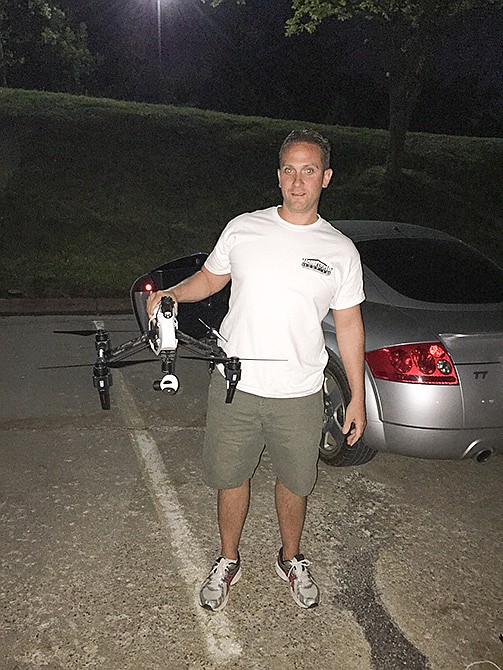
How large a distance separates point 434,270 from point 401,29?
10.8 m

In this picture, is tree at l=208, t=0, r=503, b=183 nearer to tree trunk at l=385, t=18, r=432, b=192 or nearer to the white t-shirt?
tree trunk at l=385, t=18, r=432, b=192

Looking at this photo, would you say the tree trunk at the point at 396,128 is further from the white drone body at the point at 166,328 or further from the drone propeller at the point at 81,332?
the white drone body at the point at 166,328

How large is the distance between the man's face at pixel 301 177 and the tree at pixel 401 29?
11.1 metres

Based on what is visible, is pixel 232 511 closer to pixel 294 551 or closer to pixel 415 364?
pixel 294 551

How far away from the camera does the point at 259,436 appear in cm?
279

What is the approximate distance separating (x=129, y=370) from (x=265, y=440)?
333 centimetres

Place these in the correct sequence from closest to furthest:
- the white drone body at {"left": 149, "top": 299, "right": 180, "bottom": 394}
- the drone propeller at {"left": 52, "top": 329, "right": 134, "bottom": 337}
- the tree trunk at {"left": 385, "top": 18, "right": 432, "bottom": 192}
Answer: the white drone body at {"left": 149, "top": 299, "right": 180, "bottom": 394}
the drone propeller at {"left": 52, "top": 329, "right": 134, "bottom": 337}
the tree trunk at {"left": 385, "top": 18, "right": 432, "bottom": 192}

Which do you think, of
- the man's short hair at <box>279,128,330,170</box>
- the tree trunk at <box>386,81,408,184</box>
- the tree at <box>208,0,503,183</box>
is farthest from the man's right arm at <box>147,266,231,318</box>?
the tree trunk at <box>386,81,408,184</box>

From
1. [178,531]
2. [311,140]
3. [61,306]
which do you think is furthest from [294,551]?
[61,306]

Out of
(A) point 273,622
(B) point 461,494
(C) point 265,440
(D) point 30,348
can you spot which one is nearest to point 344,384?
(B) point 461,494

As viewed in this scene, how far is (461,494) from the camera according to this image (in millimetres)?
3957

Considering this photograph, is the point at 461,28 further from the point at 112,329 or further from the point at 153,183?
the point at 112,329

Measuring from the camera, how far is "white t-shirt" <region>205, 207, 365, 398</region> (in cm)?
250

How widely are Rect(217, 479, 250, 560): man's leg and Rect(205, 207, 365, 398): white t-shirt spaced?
488 mm
